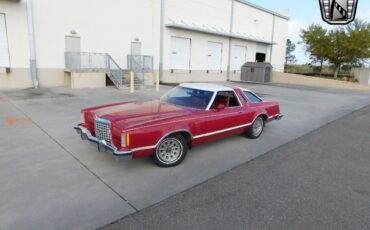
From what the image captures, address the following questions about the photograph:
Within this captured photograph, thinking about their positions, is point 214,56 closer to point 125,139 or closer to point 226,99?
point 226,99

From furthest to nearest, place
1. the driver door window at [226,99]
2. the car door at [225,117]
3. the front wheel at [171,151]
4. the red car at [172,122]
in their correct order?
1. the driver door window at [226,99]
2. the car door at [225,117]
3. the front wheel at [171,151]
4. the red car at [172,122]

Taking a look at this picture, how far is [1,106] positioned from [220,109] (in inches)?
322

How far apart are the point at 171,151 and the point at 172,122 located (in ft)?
1.79

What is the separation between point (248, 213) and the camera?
10.0ft

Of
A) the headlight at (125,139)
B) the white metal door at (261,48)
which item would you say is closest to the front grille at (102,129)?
the headlight at (125,139)

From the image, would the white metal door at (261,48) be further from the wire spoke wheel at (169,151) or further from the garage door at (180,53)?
the wire spoke wheel at (169,151)

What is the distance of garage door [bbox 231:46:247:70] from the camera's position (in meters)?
26.5

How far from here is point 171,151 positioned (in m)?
4.31

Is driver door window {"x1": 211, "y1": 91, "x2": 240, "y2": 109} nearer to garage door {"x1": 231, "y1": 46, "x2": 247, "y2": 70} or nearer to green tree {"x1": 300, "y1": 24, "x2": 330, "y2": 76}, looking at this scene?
garage door {"x1": 231, "y1": 46, "x2": 247, "y2": 70}

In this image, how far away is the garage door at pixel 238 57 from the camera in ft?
87.0

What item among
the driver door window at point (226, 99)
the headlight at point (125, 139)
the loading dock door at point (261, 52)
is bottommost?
the headlight at point (125, 139)

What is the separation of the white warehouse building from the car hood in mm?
11047

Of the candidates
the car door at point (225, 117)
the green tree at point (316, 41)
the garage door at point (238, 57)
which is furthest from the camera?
the green tree at point (316, 41)

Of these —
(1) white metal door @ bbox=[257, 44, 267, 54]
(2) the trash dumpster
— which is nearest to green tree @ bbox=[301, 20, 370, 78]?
(1) white metal door @ bbox=[257, 44, 267, 54]
